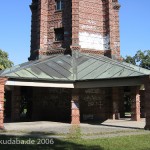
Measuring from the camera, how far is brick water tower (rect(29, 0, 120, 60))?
20797 mm

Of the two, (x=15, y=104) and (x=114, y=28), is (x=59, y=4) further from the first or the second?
(x=15, y=104)

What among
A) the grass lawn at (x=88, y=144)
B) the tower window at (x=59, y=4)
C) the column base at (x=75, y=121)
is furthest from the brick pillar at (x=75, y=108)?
the tower window at (x=59, y=4)

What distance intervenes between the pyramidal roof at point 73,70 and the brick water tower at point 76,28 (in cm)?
219

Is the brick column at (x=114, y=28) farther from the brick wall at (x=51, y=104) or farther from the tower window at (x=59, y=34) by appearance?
the brick wall at (x=51, y=104)

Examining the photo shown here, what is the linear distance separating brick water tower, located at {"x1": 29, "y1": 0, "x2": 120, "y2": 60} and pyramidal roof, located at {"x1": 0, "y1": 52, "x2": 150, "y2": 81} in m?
2.19

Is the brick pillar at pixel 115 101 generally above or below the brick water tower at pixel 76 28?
below

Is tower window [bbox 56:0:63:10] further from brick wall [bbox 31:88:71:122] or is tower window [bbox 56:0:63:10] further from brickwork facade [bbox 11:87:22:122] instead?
brickwork facade [bbox 11:87:22:122]

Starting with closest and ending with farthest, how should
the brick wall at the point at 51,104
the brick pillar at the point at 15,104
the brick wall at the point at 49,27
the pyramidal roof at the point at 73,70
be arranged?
the pyramidal roof at the point at 73,70, the brick wall at the point at 51,104, the brick pillar at the point at 15,104, the brick wall at the point at 49,27

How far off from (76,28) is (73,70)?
429 centimetres

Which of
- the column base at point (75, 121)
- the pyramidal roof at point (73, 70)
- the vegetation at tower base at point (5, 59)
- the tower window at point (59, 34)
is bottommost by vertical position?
the column base at point (75, 121)

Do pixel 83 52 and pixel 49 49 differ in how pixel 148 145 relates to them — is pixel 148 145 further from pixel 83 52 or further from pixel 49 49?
pixel 49 49

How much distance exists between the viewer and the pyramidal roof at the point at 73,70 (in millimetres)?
15094

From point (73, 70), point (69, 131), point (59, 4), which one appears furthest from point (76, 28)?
point (69, 131)

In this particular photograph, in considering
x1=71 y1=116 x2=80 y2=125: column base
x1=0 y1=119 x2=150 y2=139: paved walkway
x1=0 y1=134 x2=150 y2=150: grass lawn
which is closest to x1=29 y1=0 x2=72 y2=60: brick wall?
x1=71 y1=116 x2=80 y2=125: column base
